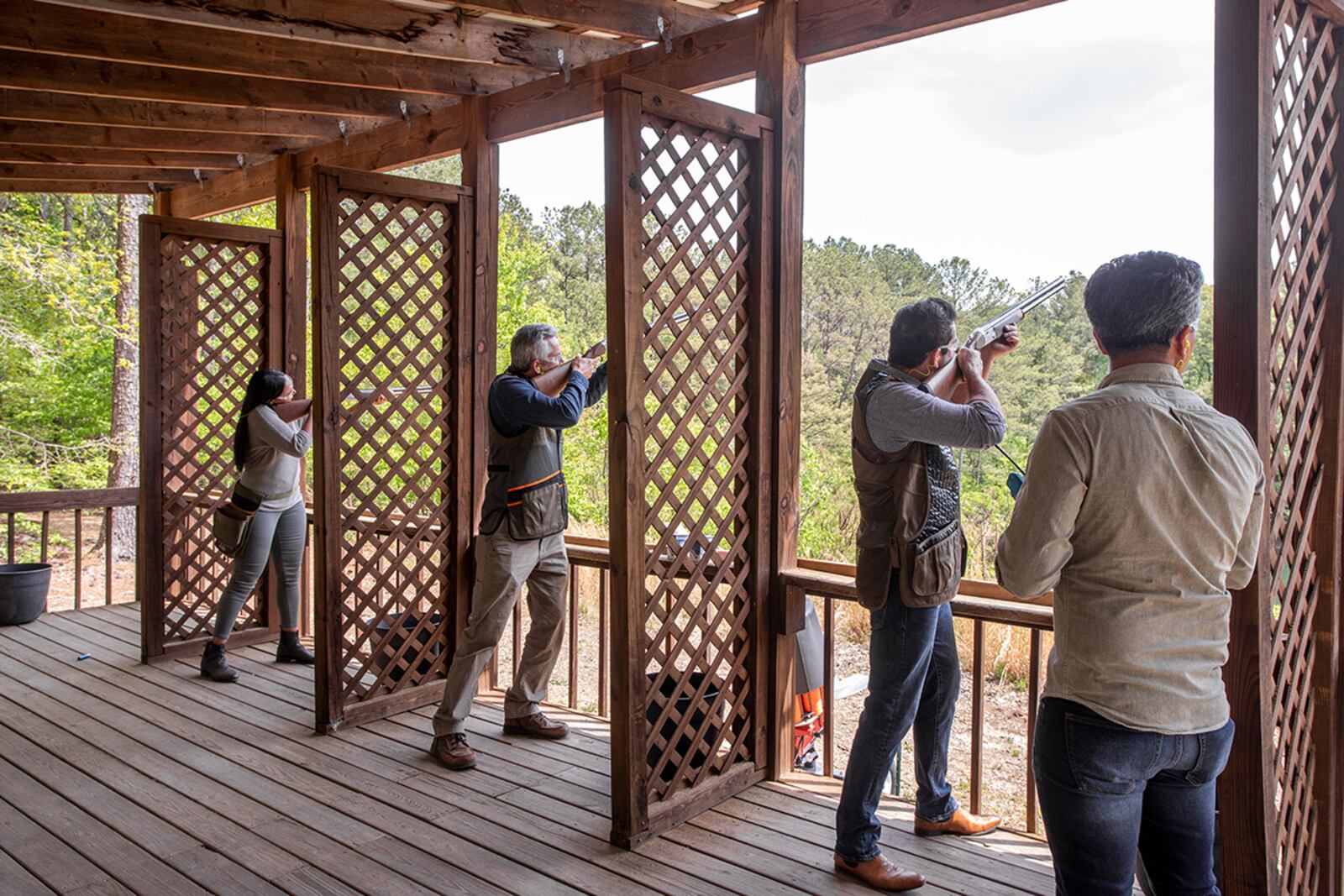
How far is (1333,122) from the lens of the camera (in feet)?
6.70

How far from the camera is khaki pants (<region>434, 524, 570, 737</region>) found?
315cm

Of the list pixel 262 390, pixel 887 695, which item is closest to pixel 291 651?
pixel 262 390

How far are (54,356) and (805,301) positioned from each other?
898 centimetres

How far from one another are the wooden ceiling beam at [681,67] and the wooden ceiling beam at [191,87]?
0.66ft

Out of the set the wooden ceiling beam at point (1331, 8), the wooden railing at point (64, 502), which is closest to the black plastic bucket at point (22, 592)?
the wooden railing at point (64, 502)

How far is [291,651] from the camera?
440cm

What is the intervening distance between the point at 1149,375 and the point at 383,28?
276 cm

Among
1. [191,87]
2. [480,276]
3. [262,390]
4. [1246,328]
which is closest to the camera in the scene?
[1246,328]

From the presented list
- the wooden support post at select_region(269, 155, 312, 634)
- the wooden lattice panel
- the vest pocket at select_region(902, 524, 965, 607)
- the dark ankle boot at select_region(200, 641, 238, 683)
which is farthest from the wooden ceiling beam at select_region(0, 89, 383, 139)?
the vest pocket at select_region(902, 524, 965, 607)

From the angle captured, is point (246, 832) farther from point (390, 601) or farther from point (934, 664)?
point (934, 664)

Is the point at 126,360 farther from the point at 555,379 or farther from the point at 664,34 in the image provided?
the point at 664,34

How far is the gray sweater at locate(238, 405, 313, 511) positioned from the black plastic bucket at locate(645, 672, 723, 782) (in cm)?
197

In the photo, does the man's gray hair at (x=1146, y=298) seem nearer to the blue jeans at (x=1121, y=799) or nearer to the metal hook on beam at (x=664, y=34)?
the blue jeans at (x=1121, y=799)

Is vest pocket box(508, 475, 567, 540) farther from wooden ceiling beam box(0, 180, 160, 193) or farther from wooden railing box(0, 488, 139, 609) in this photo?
wooden ceiling beam box(0, 180, 160, 193)
